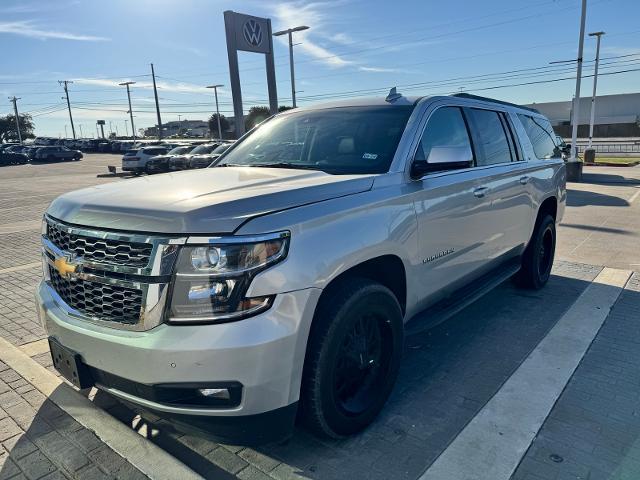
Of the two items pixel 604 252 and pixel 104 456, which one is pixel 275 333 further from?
pixel 604 252

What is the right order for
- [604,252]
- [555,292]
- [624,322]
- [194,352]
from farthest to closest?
[604,252]
[555,292]
[624,322]
[194,352]

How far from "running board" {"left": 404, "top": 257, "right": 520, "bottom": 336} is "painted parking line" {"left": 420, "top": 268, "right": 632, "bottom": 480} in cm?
60

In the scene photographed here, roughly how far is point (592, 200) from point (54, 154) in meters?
46.9

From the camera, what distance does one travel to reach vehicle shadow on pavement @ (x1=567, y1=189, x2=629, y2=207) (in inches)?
455

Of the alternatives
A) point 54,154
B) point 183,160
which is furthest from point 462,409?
point 54,154

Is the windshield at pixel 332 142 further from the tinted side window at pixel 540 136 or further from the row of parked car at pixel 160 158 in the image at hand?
the row of parked car at pixel 160 158

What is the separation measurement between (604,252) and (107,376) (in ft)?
22.8

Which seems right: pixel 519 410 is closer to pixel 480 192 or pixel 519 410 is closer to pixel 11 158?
pixel 480 192

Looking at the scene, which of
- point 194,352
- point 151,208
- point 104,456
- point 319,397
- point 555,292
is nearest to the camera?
point 194,352

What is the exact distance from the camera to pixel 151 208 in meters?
2.31

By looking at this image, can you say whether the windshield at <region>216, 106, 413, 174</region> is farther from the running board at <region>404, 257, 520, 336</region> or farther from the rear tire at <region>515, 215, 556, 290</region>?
the rear tire at <region>515, 215, 556, 290</region>

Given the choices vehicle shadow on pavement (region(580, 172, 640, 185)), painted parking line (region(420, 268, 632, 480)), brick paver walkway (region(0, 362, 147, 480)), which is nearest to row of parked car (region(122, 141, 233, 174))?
vehicle shadow on pavement (region(580, 172, 640, 185))

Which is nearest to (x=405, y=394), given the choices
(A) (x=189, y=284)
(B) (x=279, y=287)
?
(B) (x=279, y=287)

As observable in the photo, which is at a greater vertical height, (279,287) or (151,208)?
(151,208)
